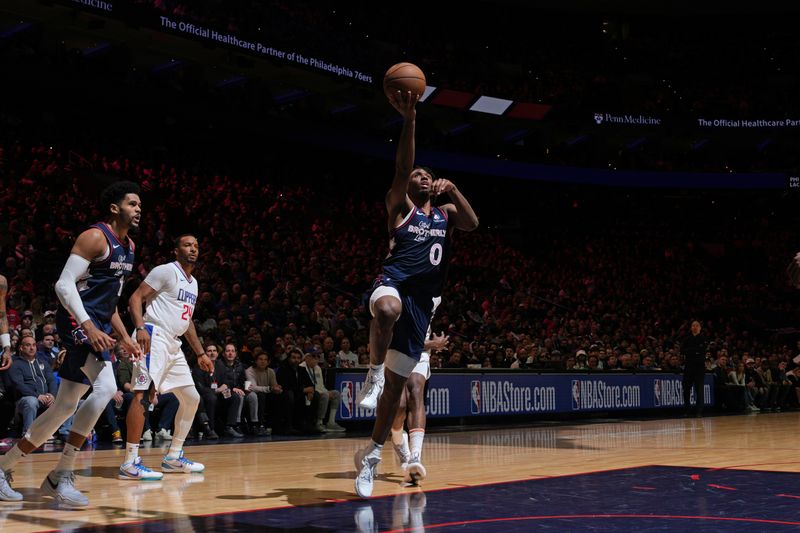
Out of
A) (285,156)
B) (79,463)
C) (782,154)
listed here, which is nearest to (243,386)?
(79,463)

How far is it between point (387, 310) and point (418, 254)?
537 millimetres

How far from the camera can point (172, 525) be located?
489cm

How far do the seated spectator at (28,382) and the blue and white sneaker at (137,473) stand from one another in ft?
12.6

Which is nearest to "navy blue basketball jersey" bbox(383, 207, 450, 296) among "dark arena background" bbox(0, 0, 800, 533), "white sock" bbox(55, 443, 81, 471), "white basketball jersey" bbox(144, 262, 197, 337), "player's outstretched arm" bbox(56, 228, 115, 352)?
"dark arena background" bbox(0, 0, 800, 533)

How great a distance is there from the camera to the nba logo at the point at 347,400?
13305 millimetres

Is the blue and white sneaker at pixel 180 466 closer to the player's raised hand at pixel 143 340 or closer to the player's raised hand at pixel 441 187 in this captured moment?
the player's raised hand at pixel 143 340

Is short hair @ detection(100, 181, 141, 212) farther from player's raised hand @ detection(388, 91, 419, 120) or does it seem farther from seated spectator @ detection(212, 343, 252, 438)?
seated spectator @ detection(212, 343, 252, 438)

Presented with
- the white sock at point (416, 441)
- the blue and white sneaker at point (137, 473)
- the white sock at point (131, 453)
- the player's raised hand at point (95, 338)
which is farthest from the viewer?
the white sock at point (131, 453)

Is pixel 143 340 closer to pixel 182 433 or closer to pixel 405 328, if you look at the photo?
pixel 182 433

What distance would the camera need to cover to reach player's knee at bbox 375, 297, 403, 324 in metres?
5.91

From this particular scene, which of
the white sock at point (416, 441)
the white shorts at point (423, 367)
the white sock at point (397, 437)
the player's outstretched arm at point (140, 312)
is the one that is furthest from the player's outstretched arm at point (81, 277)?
the white sock at point (397, 437)

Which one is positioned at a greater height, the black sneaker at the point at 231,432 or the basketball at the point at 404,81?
the basketball at the point at 404,81

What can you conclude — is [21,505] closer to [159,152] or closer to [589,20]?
[159,152]

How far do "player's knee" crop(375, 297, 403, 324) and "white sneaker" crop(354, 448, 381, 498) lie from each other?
35.9 inches
